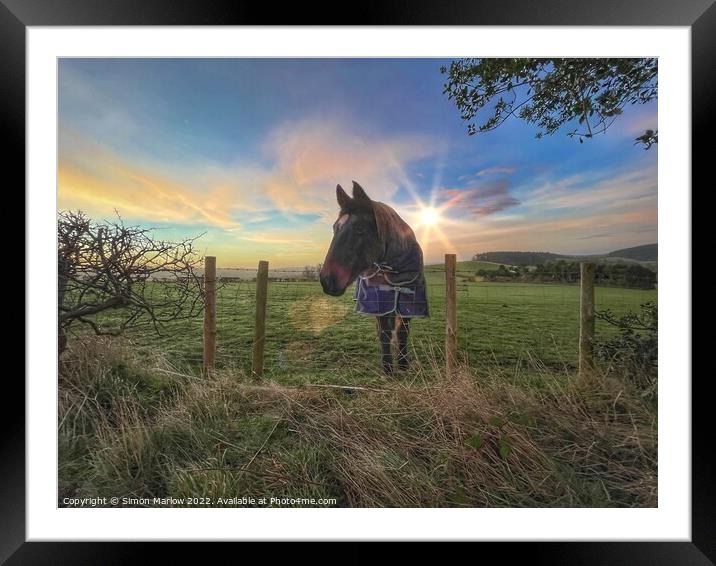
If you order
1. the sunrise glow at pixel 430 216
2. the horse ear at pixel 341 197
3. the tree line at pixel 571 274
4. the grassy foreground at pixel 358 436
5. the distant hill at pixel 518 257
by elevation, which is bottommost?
the grassy foreground at pixel 358 436

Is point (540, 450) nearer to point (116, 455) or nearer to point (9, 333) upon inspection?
point (116, 455)

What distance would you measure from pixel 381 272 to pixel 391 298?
242 millimetres

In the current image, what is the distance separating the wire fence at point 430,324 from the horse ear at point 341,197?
2.08 ft

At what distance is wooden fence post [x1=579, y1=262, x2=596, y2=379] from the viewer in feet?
5.85

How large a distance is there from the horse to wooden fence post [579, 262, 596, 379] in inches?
50.8

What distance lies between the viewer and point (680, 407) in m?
1.63

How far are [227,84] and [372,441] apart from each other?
Answer: 118 inches

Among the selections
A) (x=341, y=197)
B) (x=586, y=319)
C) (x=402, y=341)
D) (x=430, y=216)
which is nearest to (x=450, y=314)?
(x=402, y=341)

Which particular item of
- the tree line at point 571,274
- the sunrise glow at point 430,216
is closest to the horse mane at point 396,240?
the sunrise glow at point 430,216

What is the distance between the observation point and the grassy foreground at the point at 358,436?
152 centimetres

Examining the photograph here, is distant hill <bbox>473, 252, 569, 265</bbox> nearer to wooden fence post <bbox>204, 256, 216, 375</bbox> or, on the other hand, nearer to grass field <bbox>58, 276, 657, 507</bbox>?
grass field <bbox>58, 276, 657, 507</bbox>
